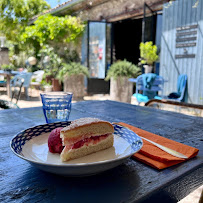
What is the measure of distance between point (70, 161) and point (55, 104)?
42 cm

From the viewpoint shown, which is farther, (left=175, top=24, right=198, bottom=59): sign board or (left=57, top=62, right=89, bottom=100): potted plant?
(left=57, top=62, right=89, bottom=100): potted plant

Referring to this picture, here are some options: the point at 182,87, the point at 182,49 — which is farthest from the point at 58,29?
the point at 182,87

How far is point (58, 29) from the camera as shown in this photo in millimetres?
6859

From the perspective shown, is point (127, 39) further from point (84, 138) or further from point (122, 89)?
point (84, 138)

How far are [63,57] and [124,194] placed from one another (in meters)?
7.41

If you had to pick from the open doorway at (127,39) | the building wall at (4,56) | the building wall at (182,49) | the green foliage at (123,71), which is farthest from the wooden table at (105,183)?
the building wall at (4,56)

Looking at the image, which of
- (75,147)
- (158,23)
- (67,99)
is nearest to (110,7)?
(158,23)

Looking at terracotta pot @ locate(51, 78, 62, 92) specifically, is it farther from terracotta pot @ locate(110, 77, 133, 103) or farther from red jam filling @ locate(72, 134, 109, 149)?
red jam filling @ locate(72, 134, 109, 149)

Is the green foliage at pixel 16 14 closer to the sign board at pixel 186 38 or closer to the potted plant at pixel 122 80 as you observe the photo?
the potted plant at pixel 122 80

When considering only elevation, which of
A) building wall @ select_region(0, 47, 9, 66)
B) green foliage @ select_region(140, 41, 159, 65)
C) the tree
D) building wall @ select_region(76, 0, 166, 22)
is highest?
building wall @ select_region(76, 0, 166, 22)

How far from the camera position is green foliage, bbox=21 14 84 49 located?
680cm

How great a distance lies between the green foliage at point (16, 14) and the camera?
995cm

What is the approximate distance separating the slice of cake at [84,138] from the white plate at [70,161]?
0.05 feet

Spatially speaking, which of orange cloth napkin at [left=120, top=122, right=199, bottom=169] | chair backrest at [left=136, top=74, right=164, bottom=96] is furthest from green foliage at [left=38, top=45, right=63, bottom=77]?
orange cloth napkin at [left=120, top=122, right=199, bottom=169]
